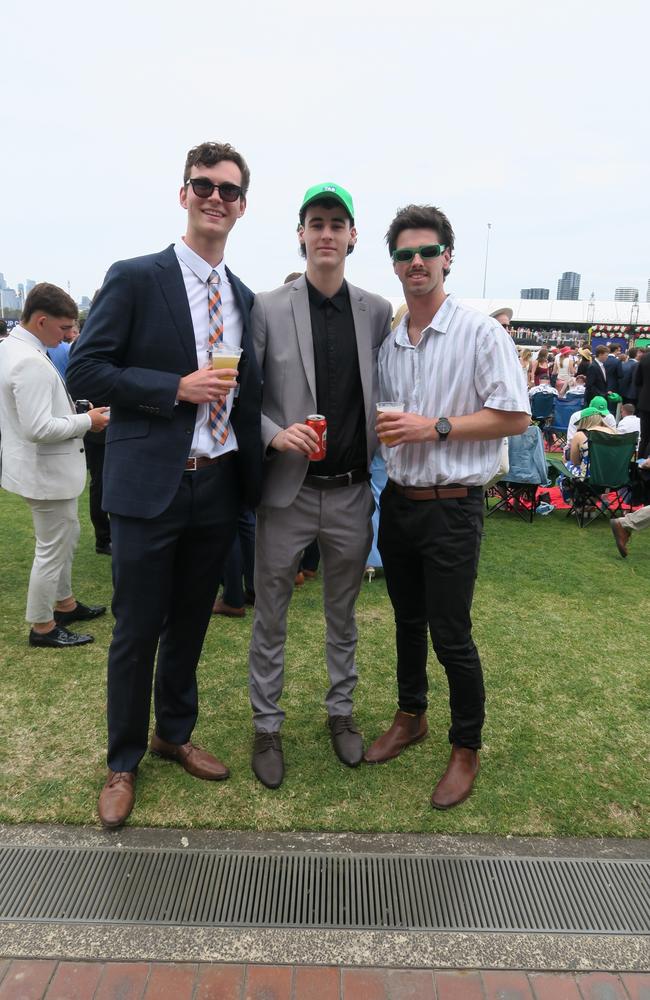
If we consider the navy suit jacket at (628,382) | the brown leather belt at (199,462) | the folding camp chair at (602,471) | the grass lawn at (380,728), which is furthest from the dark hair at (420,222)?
the navy suit jacket at (628,382)

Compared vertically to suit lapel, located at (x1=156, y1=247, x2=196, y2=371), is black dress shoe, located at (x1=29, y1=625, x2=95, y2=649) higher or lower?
lower

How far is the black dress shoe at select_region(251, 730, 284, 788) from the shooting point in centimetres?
281

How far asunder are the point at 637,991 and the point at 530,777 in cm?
103

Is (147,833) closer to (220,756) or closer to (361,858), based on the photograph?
(220,756)

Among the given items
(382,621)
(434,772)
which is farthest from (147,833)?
(382,621)

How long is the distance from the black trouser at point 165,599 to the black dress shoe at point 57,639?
56.8 inches

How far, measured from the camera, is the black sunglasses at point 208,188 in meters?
2.36

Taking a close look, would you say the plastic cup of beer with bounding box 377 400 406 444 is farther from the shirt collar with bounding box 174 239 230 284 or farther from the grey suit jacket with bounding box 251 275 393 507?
the shirt collar with bounding box 174 239 230 284

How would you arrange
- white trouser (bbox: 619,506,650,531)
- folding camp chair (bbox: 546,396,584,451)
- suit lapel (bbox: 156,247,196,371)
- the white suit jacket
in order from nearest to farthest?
suit lapel (bbox: 156,247,196,371)
the white suit jacket
white trouser (bbox: 619,506,650,531)
folding camp chair (bbox: 546,396,584,451)

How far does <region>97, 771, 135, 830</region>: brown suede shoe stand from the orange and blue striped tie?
142 centimetres

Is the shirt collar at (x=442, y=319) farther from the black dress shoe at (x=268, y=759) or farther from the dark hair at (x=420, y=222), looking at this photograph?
the black dress shoe at (x=268, y=759)

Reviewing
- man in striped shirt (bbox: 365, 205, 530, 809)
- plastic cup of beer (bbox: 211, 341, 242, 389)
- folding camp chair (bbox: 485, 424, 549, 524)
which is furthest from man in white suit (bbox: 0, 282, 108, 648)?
folding camp chair (bbox: 485, 424, 549, 524)

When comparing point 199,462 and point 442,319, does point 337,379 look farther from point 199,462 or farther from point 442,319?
point 199,462

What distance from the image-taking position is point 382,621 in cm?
457
